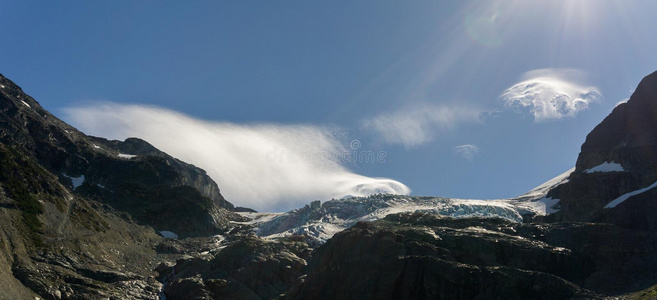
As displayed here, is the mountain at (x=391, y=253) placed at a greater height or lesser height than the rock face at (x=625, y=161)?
lesser

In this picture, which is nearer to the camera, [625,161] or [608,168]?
[625,161]

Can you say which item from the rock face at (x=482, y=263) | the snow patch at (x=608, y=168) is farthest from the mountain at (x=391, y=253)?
the snow patch at (x=608, y=168)

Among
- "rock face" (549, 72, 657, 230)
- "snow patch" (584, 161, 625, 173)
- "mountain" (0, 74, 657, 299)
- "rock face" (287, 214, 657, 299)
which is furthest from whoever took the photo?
"snow patch" (584, 161, 625, 173)

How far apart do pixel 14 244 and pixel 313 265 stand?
7462 centimetres

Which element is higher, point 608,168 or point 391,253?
point 608,168

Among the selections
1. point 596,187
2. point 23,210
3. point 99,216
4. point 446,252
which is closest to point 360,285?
point 446,252

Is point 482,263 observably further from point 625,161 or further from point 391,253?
point 625,161

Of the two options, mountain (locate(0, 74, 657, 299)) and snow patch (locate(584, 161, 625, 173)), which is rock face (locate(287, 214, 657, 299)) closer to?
mountain (locate(0, 74, 657, 299))

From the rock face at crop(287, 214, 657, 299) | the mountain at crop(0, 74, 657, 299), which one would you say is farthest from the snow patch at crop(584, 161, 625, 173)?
the rock face at crop(287, 214, 657, 299)

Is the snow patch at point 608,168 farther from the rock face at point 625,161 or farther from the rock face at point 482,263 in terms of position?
the rock face at point 482,263

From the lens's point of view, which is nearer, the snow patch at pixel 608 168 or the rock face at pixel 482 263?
the rock face at pixel 482 263

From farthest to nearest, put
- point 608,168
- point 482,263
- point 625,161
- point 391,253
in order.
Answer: point 608,168 → point 625,161 → point 391,253 → point 482,263

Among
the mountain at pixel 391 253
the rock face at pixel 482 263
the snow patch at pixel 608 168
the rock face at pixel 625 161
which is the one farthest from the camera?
the snow patch at pixel 608 168

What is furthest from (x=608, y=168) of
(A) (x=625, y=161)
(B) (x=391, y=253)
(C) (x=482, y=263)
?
(B) (x=391, y=253)
